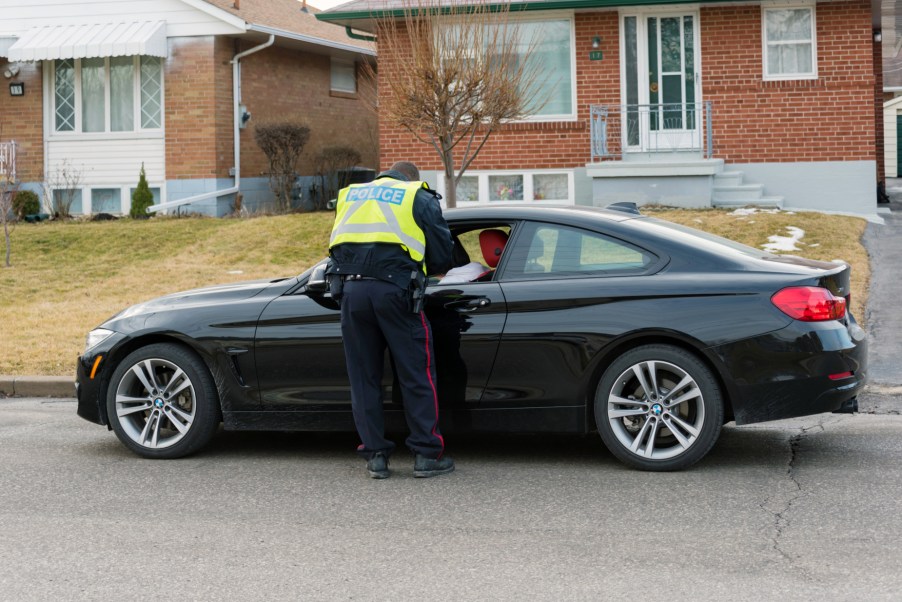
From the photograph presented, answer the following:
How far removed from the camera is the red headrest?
22.2 ft

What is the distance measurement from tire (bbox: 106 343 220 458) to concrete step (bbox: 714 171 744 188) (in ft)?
42.3

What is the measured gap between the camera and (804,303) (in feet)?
20.2

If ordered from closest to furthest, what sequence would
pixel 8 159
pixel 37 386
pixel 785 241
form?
pixel 37 386 → pixel 785 241 → pixel 8 159

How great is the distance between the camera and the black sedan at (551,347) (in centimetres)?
618

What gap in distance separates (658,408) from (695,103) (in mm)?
13555

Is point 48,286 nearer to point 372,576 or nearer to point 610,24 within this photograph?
point 610,24

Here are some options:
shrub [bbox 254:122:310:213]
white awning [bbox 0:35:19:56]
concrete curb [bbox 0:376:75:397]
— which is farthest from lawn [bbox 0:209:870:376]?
white awning [bbox 0:35:19:56]

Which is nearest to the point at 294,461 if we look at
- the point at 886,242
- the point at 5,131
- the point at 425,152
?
the point at 886,242

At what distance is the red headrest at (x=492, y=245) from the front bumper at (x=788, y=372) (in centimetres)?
135

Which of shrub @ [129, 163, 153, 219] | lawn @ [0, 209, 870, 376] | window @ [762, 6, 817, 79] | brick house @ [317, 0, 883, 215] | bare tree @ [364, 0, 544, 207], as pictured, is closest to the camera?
lawn @ [0, 209, 870, 376]

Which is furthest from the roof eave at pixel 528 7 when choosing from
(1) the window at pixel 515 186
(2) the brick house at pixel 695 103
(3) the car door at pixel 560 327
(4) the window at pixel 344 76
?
(3) the car door at pixel 560 327

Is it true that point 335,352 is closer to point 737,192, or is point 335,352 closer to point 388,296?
point 388,296

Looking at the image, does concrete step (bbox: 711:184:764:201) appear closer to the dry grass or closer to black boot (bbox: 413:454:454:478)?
the dry grass

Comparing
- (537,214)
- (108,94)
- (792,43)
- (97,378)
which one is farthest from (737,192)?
(97,378)
